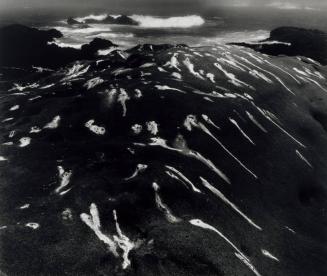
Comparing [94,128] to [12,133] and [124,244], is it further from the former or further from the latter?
[124,244]

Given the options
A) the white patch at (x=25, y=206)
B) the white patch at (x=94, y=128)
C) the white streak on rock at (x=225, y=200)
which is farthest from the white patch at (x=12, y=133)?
the white streak on rock at (x=225, y=200)

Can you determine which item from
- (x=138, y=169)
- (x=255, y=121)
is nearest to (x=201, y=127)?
(x=255, y=121)

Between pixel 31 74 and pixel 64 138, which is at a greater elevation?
pixel 64 138

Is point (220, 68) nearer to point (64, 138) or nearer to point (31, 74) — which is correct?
point (64, 138)

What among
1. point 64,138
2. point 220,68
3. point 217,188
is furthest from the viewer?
point 220,68

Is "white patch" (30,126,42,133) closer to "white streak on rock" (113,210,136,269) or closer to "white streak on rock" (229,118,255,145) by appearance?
"white streak on rock" (113,210,136,269)

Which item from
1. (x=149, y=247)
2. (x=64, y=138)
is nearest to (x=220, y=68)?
(x=64, y=138)

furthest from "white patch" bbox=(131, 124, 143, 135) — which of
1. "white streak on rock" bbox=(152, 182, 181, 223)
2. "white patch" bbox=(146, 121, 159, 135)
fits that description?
"white streak on rock" bbox=(152, 182, 181, 223)
